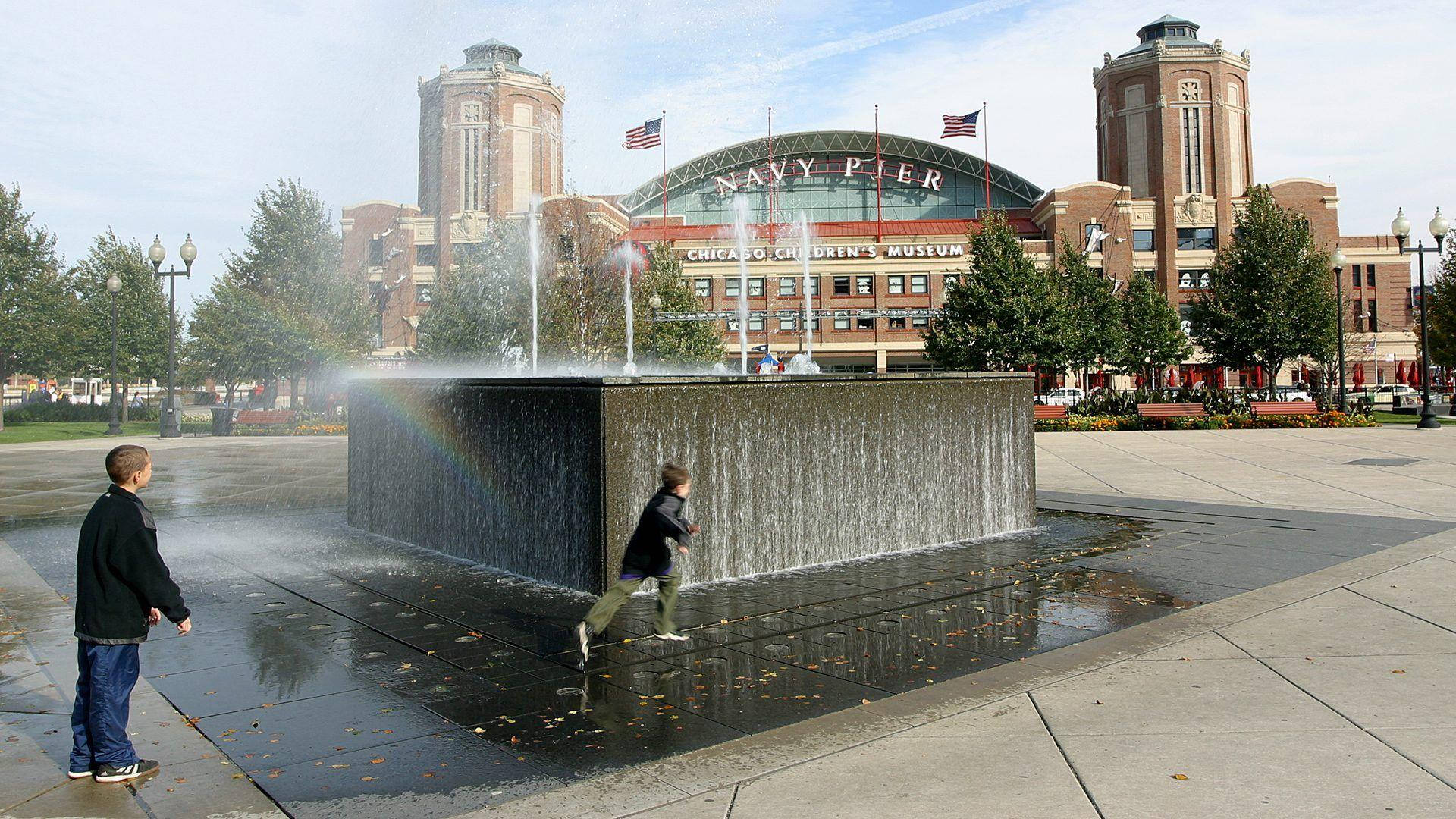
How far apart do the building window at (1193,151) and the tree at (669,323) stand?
42.9 metres

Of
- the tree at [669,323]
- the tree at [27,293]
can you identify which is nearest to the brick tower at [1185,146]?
the tree at [669,323]

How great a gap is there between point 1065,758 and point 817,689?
1623 mm

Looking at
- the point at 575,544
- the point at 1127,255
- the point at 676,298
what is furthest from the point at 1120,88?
the point at 575,544

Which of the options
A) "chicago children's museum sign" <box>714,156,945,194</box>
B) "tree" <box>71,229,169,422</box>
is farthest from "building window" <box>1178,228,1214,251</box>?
"tree" <box>71,229,169,422</box>

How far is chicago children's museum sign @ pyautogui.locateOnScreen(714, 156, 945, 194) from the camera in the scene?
97375mm

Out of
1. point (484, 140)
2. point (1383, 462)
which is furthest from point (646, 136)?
point (1383, 462)

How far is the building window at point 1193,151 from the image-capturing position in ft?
247

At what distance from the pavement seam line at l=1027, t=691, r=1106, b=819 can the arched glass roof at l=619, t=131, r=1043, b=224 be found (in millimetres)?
93848

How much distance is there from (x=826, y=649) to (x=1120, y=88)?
270 ft

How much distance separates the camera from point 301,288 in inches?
1832

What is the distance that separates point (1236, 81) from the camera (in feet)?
255

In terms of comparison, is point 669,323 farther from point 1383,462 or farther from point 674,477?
point 674,477

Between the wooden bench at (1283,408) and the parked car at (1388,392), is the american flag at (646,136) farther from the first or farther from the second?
the parked car at (1388,392)

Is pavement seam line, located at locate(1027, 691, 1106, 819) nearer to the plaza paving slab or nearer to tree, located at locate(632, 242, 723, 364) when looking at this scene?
the plaza paving slab
